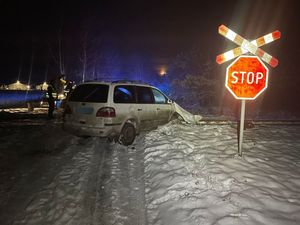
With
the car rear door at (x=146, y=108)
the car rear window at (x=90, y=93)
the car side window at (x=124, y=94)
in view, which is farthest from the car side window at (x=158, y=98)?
the car rear window at (x=90, y=93)

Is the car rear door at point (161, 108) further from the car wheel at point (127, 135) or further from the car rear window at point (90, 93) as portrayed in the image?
the car rear window at point (90, 93)

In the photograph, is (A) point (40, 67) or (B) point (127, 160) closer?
(B) point (127, 160)

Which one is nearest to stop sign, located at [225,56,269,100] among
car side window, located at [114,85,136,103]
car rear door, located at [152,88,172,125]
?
car side window, located at [114,85,136,103]

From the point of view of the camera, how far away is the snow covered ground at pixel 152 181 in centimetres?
456

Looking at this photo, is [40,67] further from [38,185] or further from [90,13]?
[38,185]

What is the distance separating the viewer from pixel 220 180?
5.62 m

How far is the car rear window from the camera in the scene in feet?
26.7

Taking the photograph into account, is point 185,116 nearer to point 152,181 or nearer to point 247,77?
point 247,77

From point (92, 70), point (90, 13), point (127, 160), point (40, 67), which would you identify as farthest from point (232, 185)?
point (40, 67)

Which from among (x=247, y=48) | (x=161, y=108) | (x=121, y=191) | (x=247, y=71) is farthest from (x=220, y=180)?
(x=161, y=108)

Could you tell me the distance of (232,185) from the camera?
17.7ft

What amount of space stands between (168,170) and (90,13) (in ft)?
108

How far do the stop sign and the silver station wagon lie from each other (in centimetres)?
333

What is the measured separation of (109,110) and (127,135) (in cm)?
111
